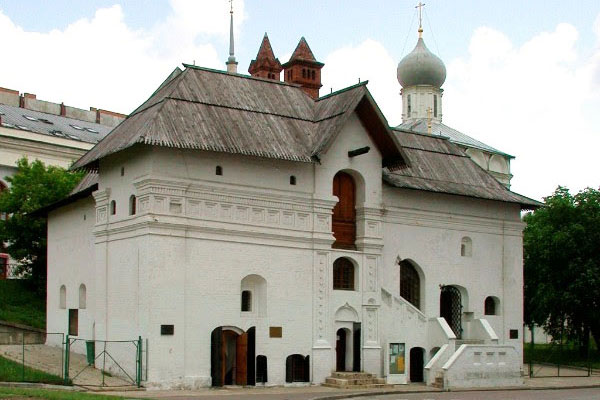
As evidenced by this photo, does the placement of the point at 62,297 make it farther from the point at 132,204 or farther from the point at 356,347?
the point at 356,347

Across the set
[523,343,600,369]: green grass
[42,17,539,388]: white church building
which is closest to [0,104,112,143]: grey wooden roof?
[42,17,539,388]: white church building

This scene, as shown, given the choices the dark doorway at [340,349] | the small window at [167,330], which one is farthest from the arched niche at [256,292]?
the dark doorway at [340,349]

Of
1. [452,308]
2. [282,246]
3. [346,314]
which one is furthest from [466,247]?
[282,246]

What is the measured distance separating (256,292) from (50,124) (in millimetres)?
31129

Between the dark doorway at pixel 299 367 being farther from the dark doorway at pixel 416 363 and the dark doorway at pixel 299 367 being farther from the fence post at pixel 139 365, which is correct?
the fence post at pixel 139 365

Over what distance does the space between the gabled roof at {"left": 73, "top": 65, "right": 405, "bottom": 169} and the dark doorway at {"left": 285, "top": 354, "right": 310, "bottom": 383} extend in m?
6.60

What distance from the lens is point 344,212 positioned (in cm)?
3472

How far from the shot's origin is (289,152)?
105 feet

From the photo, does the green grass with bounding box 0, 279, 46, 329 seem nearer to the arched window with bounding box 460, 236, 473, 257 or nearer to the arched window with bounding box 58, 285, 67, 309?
the arched window with bounding box 58, 285, 67, 309

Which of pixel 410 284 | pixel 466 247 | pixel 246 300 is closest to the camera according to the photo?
pixel 246 300

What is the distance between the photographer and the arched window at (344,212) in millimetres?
34344

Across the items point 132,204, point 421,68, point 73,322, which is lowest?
point 73,322

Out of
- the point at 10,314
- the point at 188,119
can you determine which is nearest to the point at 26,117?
the point at 10,314

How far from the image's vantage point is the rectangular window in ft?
115
